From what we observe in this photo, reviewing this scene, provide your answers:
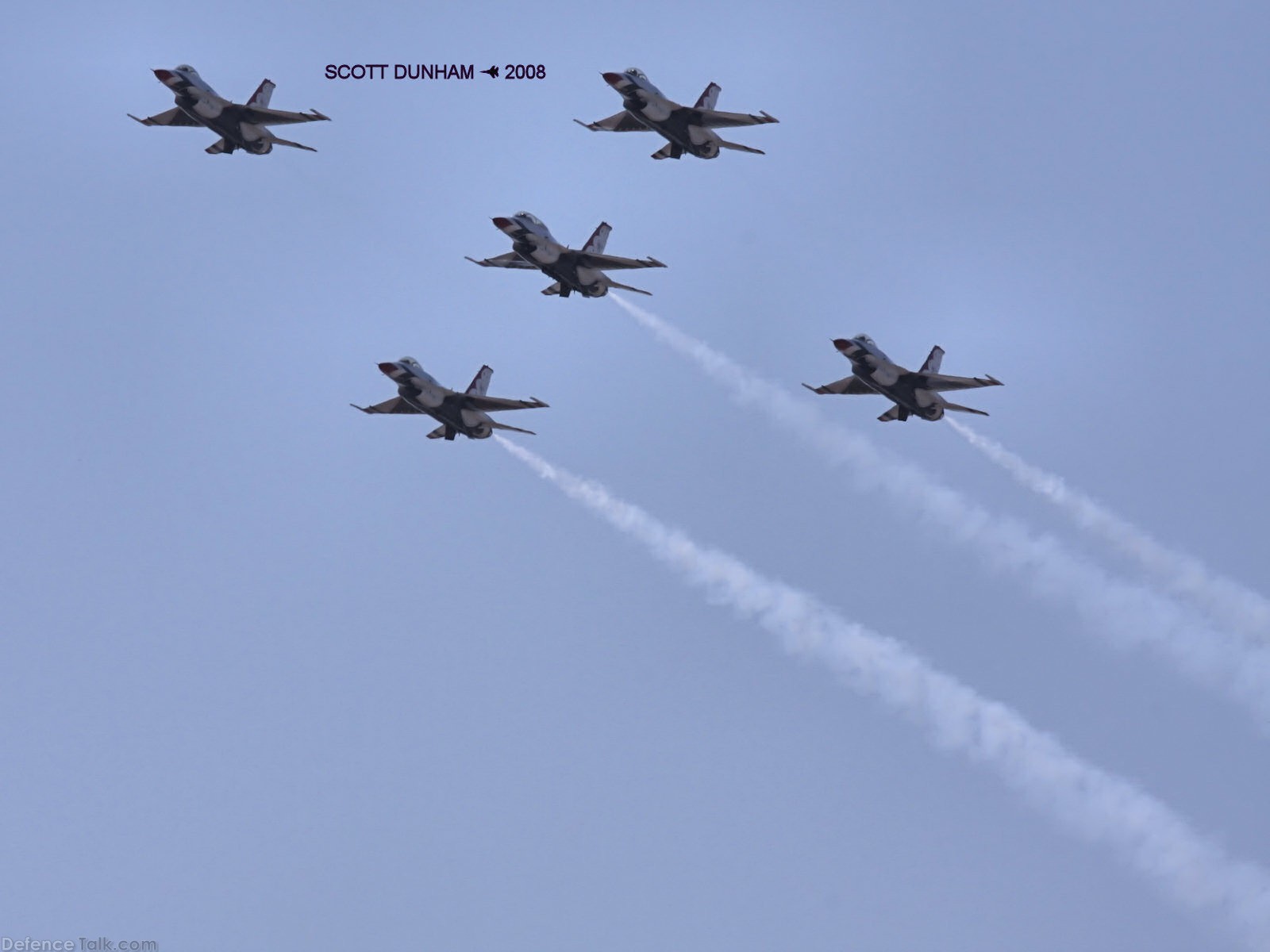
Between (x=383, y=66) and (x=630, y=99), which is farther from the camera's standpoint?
(x=383, y=66)

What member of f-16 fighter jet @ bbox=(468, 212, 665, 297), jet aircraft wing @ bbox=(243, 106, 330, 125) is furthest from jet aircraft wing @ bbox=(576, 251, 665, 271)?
jet aircraft wing @ bbox=(243, 106, 330, 125)

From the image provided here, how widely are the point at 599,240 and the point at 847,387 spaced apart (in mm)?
16322

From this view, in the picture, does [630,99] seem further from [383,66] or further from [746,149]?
[383,66]

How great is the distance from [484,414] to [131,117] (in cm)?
2617

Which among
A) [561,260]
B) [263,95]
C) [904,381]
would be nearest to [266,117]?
[263,95]

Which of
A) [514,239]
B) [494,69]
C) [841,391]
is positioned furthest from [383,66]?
[841,391]

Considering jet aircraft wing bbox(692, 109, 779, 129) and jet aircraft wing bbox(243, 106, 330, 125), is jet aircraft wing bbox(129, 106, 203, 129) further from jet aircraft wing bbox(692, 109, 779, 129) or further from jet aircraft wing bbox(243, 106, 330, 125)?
jet aircraft wing bbox(692, 109, 779, 129)

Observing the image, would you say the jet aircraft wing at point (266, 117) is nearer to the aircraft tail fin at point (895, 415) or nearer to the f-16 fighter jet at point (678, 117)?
the f-16 fighter jet at point (678, 117)

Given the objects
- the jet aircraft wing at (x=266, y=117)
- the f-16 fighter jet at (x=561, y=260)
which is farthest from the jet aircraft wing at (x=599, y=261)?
the jet aircraft wing at (x=266, y=117)

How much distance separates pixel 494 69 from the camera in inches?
6673

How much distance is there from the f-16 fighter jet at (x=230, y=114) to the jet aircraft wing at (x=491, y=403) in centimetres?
1675

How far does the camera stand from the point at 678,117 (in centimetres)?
16112

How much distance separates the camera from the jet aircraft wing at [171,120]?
165000 millimetres

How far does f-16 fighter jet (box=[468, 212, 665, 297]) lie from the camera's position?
160m
